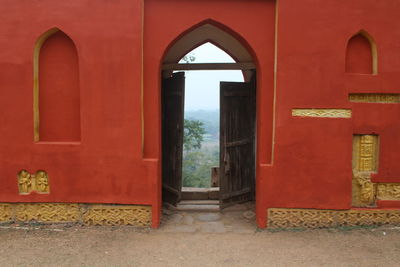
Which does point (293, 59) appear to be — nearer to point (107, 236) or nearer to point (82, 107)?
point (82, 107)

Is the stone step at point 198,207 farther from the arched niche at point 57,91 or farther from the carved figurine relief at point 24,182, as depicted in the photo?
the carved figurine relief at point 24,182

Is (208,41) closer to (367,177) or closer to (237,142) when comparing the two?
(237,142)

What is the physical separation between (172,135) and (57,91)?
6.89ft

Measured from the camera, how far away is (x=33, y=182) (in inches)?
183

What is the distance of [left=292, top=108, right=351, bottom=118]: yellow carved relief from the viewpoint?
4.43 metres

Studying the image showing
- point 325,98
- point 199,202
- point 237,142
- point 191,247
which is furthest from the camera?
point 199,202

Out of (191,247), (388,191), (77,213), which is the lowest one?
(191,247)

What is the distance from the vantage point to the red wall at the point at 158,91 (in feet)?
14.4

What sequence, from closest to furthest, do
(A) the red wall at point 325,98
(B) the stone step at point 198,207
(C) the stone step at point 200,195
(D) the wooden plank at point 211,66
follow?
(A) the red wall at point 325,98 < (D) the wooden plank at point 211,66 < (B) the stone step at point 198,207 < (C) the stone step at point 200,195

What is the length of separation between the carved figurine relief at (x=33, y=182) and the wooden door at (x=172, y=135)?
2058 mm

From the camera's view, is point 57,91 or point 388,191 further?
point 57,91

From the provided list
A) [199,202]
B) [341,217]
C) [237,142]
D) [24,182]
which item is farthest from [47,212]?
[341,217]

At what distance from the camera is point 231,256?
381 centimetres

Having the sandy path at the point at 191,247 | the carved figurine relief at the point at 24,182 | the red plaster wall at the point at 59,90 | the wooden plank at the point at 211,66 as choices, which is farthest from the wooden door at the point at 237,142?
the carved figurine relief at the point at 24,182
